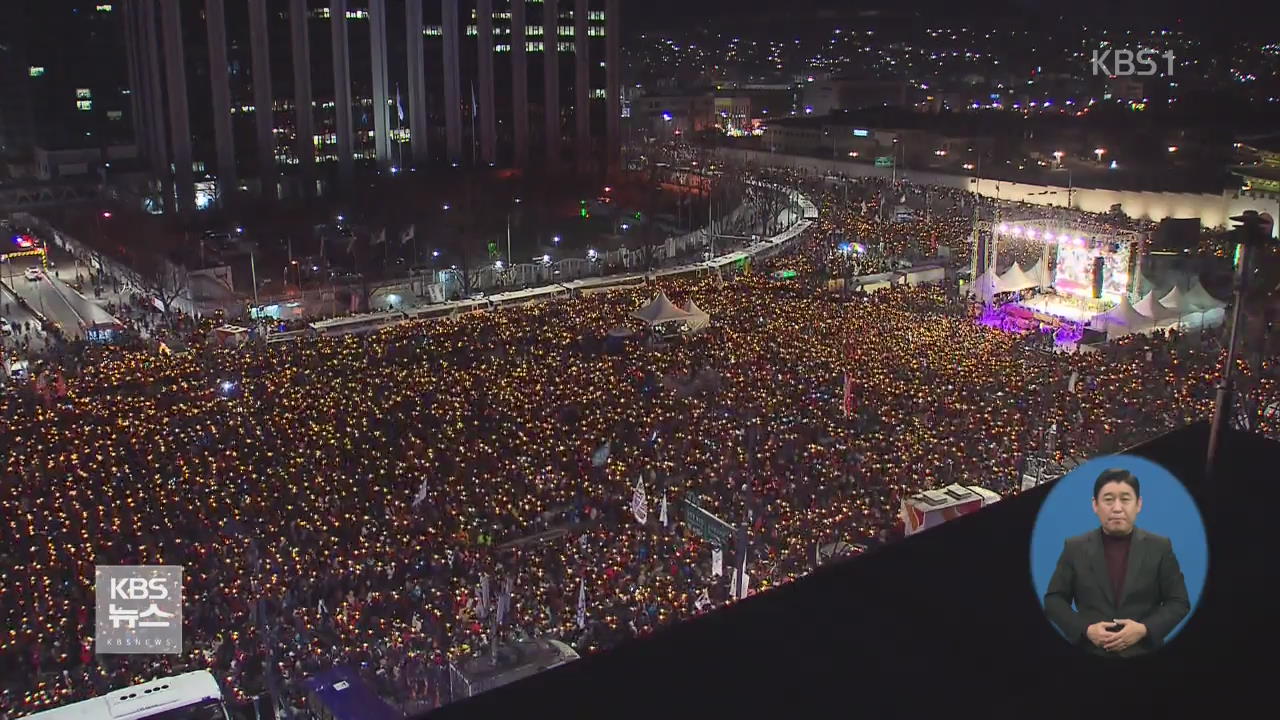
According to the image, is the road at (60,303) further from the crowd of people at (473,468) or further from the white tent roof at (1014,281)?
the white tent roof at (1014,281)

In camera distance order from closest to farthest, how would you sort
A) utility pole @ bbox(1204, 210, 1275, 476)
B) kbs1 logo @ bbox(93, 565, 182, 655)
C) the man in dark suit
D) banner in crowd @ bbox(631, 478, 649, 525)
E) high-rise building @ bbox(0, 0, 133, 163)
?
the man in dark suit → utility pole @ bbox(1204, 210, 1275, 476) → kbs1 logo @ bbox(93, 565, 182, 655) → banner in crowd @ bbox(631, 478, 649, 525) → high-rise building @ bbox(0, 0, 133, 163)

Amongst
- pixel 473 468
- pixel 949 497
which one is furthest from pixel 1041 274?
pixel 473 468

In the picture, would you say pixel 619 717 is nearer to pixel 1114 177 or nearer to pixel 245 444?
pixel 245 444

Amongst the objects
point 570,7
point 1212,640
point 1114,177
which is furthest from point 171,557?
point 570,7

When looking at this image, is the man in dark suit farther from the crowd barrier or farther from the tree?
the tree

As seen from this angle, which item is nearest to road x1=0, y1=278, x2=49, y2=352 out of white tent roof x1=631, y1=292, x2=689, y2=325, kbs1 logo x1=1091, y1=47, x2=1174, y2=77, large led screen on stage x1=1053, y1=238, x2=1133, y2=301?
white tent roof x1=631, y1=292, x2=689, y2=325

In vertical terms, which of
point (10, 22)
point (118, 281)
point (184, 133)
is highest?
point (10, 22)
